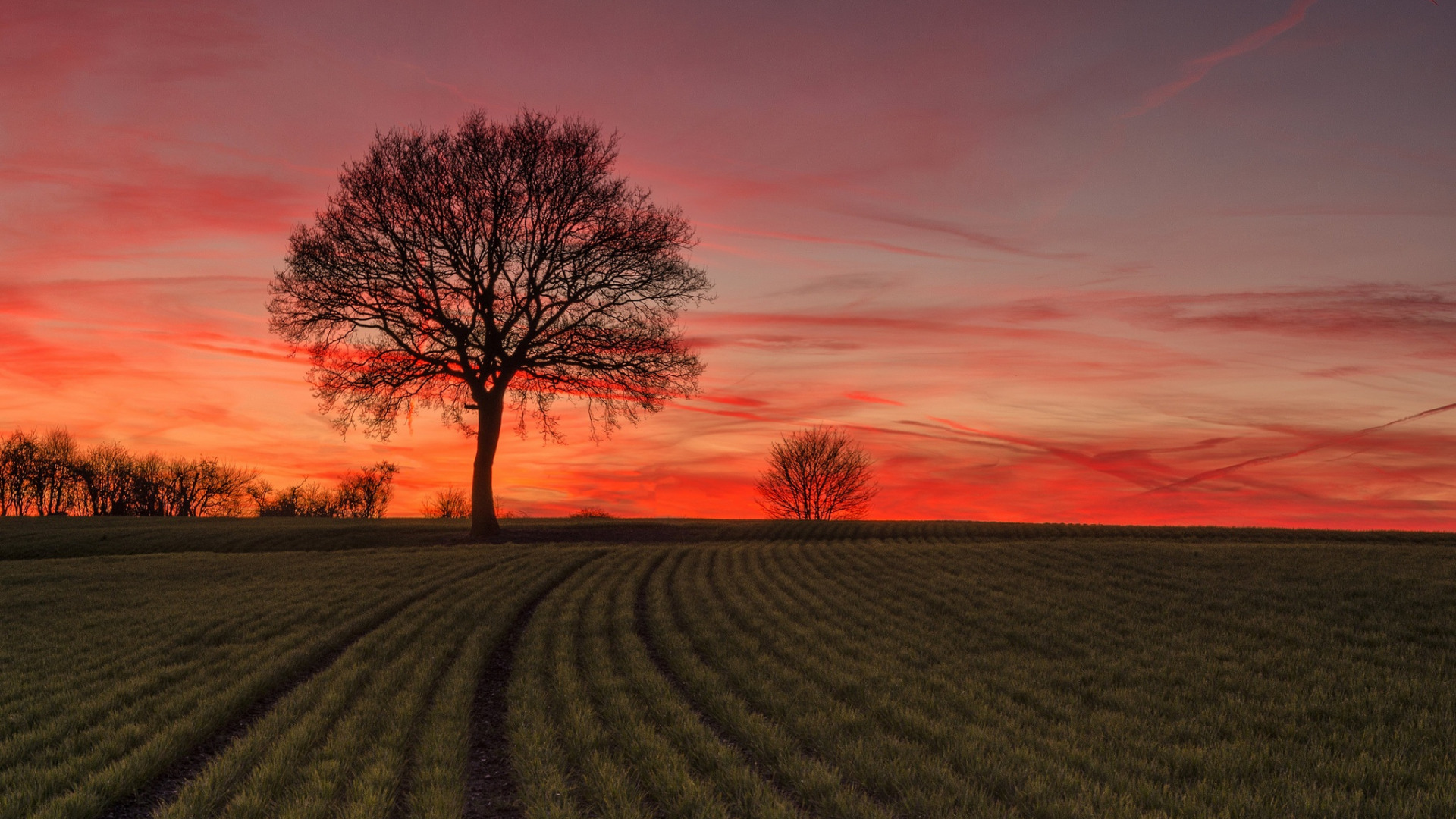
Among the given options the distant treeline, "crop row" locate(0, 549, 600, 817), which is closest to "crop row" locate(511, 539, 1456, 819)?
"crop row" locate(0, 549, 600, 817)

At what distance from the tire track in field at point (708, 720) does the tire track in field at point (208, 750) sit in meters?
4.80

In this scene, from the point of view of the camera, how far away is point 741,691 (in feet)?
30.7

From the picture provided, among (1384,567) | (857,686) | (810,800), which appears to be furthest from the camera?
(1384,567)

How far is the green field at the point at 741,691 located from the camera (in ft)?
20.6

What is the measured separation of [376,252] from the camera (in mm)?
29391

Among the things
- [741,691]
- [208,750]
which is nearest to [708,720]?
[741,691]

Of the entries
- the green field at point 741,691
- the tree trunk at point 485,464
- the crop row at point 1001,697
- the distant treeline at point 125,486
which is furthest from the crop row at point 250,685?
the distant treeline at point 125,486

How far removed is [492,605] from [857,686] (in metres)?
8.80

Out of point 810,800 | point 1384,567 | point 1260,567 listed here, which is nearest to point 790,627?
point 810,800

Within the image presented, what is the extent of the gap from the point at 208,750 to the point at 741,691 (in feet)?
19.7

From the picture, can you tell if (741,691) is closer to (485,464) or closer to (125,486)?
(485,464)

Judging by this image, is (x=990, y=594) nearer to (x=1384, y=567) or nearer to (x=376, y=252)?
(x=1384, y=567)

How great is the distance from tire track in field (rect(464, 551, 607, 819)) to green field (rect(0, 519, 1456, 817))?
0.04m

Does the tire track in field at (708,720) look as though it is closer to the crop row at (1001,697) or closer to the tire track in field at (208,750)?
the crop row at (1001,697)
